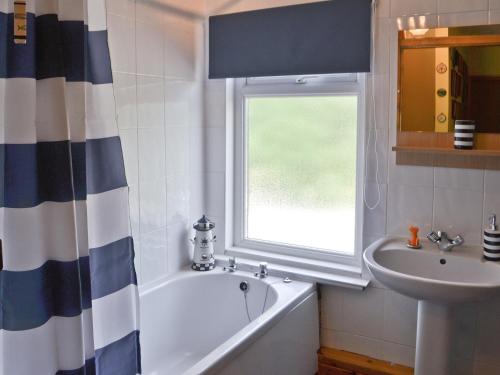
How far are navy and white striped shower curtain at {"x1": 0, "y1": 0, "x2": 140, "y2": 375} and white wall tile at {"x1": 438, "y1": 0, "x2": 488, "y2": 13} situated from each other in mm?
1509

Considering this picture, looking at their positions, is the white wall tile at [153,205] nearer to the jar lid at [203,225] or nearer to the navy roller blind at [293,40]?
the jar lid at [203,225]

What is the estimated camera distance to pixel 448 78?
7.43 ft

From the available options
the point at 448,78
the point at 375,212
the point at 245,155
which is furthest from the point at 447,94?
the point at 245,155

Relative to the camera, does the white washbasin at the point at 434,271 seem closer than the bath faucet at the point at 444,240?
Yes

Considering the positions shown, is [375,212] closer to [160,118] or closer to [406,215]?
[406,215]

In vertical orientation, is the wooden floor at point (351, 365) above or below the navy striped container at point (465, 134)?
below

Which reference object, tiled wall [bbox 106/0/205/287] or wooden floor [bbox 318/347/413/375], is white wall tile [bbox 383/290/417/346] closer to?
wooden floor [bbox 318/347/413/375]

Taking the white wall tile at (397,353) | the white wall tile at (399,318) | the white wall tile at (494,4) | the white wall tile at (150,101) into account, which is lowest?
the white wall tile at (397,353)

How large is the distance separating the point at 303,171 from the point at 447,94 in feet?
2.87

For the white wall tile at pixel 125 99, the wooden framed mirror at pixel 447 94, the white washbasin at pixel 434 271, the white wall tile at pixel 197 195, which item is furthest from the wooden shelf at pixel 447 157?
the white wall tile at pixel 125 99

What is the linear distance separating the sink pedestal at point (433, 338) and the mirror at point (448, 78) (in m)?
0.80

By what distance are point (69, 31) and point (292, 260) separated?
174cm

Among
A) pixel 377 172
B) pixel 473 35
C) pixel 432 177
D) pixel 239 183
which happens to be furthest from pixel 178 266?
pixel 473 35

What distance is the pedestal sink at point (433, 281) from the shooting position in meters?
1.90
